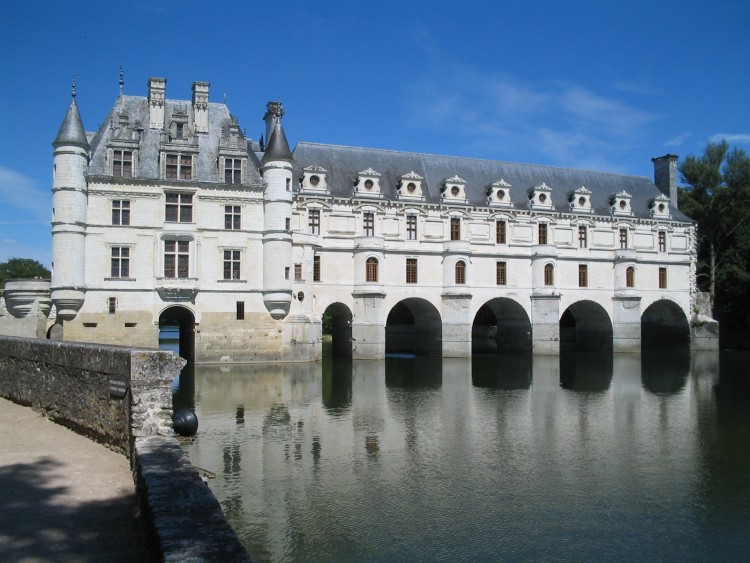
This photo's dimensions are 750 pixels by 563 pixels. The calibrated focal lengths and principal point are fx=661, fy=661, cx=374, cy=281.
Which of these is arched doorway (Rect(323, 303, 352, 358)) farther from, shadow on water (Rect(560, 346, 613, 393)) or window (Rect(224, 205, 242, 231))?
shadow on water (Rect(560, 346, 613, 393))

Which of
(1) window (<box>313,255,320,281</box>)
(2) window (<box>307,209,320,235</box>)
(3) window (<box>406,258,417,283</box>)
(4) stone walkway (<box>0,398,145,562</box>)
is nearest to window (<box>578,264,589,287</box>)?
(3) window (<box>406,258,417,283</box>)

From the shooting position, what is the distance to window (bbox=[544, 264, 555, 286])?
38.8 metres

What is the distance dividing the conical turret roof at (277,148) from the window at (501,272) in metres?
13.6

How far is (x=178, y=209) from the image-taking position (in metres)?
30.9

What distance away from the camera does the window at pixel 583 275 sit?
1575 inches

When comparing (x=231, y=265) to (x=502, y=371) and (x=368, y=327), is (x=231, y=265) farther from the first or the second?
(x=502, y=371)

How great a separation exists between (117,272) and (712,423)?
964 inches

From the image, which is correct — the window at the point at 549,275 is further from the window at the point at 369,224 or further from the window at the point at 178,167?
the window at the point at 178,167

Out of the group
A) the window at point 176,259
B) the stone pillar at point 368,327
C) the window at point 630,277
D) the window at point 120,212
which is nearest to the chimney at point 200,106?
the window at point 120,212

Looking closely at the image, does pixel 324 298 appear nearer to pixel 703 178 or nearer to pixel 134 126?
pixel 134 126

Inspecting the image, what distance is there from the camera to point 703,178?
→ 4731 centimetres

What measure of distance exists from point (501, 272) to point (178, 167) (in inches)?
734

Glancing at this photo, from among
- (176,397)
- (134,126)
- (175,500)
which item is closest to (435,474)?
(175,500)

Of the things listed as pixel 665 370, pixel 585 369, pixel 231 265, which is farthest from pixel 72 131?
pixel 665 370
